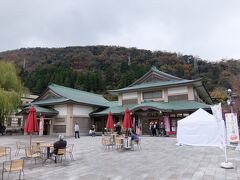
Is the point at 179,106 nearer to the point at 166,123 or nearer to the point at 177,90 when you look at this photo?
the point at 166,123

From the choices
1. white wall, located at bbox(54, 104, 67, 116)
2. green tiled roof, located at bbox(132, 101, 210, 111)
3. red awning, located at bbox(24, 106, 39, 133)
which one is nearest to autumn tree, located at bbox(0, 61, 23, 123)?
white wall, located at bbox(54, 104, 67, 116)

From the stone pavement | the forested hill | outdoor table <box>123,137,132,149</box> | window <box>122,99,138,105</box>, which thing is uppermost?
the forested hill

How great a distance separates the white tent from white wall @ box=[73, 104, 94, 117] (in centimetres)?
1530

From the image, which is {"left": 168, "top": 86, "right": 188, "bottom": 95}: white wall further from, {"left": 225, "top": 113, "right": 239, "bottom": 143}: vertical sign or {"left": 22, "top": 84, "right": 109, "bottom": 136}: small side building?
{"left": 225, "top": 113, "right": 239, "bottom": 143}: vertical sign

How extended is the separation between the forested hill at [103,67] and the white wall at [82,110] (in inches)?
917

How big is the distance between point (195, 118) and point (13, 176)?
12815mm

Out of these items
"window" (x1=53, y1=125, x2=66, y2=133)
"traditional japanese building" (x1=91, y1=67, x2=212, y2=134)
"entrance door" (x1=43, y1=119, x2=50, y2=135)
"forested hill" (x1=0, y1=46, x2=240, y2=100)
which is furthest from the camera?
"forested hill" (x1=0, y1=46, x2=240, y2=100)

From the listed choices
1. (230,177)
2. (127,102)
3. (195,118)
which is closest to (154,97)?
(127,102)

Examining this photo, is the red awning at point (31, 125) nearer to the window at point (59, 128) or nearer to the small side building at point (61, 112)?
the small side building at point (61, 112)

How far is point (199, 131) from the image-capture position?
16.0m

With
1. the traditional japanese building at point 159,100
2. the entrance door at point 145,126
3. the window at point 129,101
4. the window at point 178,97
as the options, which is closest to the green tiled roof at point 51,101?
the traditional japanese building at point 159,100

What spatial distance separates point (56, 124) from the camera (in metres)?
28.5

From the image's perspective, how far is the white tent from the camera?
51.0 ft

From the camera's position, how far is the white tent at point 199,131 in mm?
15539
